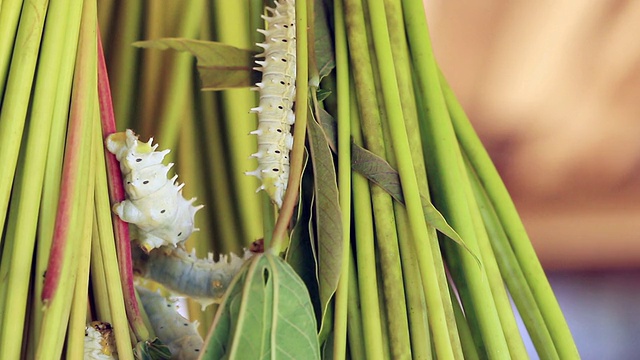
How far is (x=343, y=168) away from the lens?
29 centimetres

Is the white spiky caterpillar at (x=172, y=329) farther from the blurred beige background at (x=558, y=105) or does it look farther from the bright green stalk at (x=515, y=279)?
the blurred beige background at (x=558, y=105)

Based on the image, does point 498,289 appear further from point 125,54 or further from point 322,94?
point 125,54

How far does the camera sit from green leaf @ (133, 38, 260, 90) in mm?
281

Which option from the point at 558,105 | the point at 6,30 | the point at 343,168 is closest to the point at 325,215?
the point at 343,168

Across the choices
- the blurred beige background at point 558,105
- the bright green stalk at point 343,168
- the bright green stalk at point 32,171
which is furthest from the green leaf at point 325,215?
the blurred beige background at point 558,105

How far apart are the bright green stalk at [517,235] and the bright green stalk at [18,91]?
0.20m

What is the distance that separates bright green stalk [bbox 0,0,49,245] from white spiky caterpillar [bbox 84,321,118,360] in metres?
0.05

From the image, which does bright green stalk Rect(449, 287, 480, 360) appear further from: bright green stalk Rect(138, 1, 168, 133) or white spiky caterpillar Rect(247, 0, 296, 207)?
bright green stalk Rect(138, 1, 168, 133)

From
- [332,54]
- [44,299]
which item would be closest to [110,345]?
[44,299]

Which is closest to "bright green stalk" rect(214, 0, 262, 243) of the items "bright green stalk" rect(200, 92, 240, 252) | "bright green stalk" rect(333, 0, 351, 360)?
"bright green stalk" rect(200, 92, 240, 252)

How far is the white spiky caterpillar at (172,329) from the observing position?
0.90 ft

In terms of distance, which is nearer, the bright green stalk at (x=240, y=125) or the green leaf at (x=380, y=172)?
the green leaf at (x=380, y=172)

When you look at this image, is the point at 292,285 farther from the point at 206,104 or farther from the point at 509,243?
the point at 206,104

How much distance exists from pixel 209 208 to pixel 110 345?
22cm
